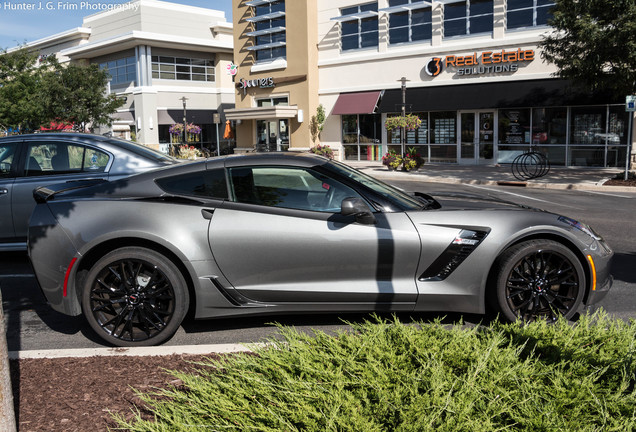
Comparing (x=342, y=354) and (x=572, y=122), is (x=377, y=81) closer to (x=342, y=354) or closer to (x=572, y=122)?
(x=572, y=122)

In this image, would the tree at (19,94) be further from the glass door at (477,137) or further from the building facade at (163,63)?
the glass door at (477,137)

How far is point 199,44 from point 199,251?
1917 inches

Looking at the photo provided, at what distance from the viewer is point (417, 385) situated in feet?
10.8

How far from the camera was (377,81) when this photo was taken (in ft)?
105

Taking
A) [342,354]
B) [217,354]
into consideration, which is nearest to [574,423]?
[342,354]

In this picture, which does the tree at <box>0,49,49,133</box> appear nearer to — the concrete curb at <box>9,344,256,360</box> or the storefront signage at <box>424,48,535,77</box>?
the storefront signage at <box>424,48,535,77</box>

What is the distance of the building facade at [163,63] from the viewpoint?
4800 centimetres

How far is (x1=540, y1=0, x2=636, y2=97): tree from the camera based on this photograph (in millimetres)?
16859

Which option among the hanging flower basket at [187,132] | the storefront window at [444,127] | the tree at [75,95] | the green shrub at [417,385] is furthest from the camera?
the hanging flower basket at [187,132]

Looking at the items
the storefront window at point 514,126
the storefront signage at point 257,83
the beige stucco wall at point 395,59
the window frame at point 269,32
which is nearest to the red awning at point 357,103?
the beige stucco wall at point 395,59

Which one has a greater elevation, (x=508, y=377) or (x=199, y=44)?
(x=199, y=44)

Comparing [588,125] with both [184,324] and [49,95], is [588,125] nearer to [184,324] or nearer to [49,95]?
[184,324]

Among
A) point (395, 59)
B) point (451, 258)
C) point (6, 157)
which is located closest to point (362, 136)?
point (395, 59)

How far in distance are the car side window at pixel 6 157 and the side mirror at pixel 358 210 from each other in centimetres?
509
